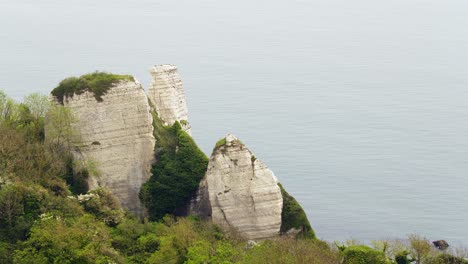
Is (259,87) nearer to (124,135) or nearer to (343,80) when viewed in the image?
(343,80)

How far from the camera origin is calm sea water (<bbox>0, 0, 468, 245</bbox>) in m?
96.8

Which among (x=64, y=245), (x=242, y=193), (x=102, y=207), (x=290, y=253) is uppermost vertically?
(x=242, y=193)

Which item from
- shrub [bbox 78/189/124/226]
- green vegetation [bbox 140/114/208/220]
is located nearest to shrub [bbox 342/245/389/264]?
green vegetation [bbox 140/114/208/220]

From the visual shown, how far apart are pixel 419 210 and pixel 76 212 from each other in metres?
47.1

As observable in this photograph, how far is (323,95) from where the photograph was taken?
135875mm

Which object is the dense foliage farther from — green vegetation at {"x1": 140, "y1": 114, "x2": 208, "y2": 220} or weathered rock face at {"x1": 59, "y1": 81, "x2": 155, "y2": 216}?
weathered rock face at {"x1": 59, "y1": 81, "x2": 155, "y2": 216}

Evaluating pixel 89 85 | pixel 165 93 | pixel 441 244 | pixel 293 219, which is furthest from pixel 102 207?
pixel 441 244

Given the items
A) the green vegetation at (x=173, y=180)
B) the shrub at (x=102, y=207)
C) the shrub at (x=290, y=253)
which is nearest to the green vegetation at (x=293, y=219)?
the shrub at (x=290, y=253)

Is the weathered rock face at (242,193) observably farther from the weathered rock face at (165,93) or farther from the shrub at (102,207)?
the weathered rock face at (165,93)

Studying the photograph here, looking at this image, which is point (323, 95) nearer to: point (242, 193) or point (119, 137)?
point (119, 137)

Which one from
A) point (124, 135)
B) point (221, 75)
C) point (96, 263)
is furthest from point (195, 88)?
point (96, 263)

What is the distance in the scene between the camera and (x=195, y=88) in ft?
442

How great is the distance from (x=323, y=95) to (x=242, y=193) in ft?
258

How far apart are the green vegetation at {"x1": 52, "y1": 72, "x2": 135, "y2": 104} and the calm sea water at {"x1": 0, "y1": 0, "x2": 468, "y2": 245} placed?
31.7 m
